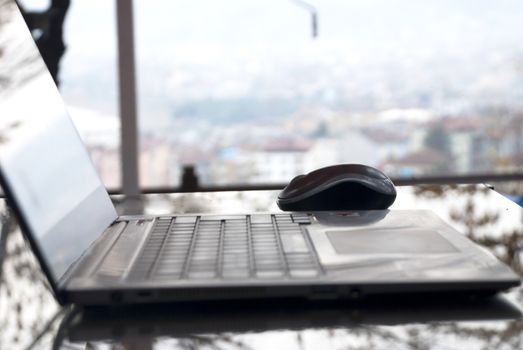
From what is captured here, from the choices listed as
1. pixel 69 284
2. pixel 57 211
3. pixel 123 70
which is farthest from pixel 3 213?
pixel 123 70

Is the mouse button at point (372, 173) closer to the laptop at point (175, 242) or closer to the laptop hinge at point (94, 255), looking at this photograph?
the laptop at point (175, 242)

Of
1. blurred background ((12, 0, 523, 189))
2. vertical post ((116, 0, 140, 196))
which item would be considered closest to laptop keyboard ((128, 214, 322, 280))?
vertical post ((116, 0, 140, 196))

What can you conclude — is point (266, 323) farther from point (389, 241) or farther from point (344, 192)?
point (344, 192)

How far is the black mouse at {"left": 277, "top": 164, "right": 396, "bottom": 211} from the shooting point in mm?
1088

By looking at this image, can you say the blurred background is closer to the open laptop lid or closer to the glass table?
the open laptop lid

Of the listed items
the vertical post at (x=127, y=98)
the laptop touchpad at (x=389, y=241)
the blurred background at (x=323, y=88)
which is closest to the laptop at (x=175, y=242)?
the laptop touchpad at (x=389, y=241)

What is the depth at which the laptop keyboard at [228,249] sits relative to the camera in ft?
2.33

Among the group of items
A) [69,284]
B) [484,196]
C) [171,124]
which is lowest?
[171,124]

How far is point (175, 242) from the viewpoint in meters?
0.85

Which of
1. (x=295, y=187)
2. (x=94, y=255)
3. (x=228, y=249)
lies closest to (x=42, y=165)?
(x=94, y=255)

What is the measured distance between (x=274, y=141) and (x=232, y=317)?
2819mm

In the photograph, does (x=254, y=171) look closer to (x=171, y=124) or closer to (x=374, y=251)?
(x=171, y=124)

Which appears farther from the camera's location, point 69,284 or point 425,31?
point 425,31

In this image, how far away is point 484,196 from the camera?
128 centimetres
